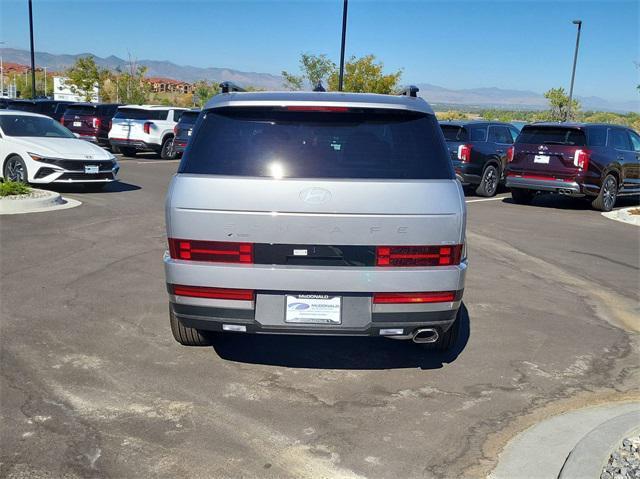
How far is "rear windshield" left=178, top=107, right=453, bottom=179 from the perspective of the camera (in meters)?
4.38

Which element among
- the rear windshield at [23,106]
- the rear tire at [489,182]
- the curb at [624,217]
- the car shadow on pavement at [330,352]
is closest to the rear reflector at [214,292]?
the car shadow on pavement at [330,352]

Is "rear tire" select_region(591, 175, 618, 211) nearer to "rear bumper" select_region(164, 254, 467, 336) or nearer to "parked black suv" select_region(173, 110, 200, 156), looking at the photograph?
"rear bumper" select_region(164, 254, 467, 336)

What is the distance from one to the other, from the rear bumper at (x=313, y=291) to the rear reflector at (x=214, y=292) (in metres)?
0.03

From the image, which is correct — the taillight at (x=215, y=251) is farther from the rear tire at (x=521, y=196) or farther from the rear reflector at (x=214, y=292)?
the rear tire at (x=521, y=196)

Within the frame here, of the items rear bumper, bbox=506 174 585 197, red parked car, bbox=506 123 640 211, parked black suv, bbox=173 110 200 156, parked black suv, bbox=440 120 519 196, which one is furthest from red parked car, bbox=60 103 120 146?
rear bumper, bbox=506 174 585 197

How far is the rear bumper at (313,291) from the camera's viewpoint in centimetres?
425

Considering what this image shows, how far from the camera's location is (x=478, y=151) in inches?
650

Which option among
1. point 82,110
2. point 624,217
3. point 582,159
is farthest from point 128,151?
point 624,217

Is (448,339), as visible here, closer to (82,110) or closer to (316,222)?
(316,222)

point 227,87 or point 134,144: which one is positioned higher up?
point 227,87

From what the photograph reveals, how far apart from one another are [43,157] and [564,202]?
11.9 m

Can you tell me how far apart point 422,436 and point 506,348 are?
74.8 inches

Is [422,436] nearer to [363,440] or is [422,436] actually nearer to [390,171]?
[363,440]

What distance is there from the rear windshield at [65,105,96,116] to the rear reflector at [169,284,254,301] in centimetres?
2184
